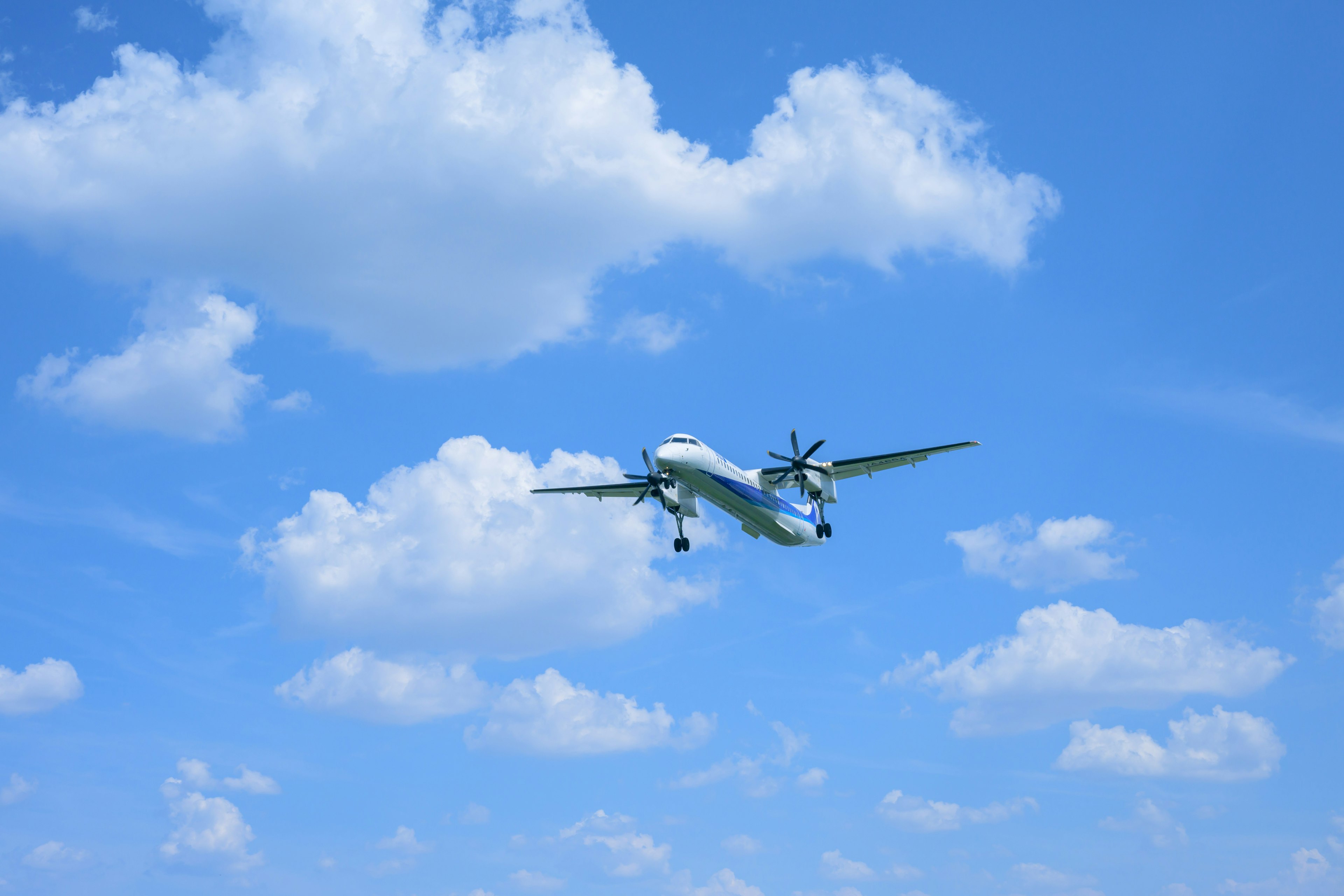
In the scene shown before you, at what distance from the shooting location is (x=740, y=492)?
63.5 metres

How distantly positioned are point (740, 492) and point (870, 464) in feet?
31.4

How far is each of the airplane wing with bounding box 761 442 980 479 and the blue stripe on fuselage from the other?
1.63m

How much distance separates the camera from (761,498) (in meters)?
65.1

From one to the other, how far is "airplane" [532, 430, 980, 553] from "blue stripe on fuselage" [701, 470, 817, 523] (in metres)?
0.04

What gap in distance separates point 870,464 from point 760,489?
7.57m

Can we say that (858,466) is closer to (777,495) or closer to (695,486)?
(777,495)

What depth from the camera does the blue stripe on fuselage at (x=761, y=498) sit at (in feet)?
204

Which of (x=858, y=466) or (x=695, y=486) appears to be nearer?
(x=695, y=486)

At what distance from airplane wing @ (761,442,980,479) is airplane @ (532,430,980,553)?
0.05 meters

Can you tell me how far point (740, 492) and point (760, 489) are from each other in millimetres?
2597

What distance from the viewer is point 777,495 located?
221ft

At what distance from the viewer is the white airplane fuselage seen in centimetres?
6022

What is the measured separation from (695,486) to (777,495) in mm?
7204

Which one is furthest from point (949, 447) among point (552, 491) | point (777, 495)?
point (552, 491)
